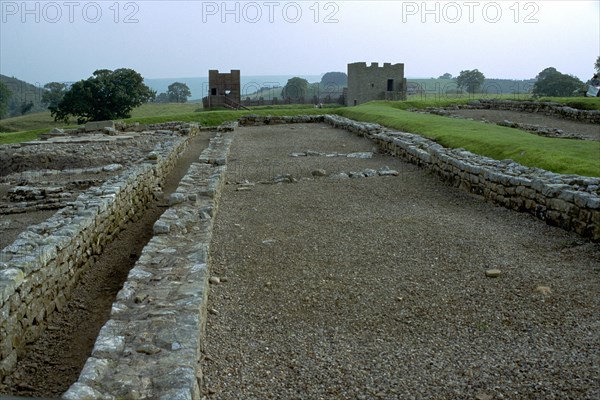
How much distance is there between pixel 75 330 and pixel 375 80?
50.3 metres

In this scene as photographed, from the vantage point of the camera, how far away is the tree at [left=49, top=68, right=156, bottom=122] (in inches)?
1855

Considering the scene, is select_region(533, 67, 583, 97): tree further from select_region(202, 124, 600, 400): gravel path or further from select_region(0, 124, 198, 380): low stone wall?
select_region(0, 124, 198, 380): low stone wall

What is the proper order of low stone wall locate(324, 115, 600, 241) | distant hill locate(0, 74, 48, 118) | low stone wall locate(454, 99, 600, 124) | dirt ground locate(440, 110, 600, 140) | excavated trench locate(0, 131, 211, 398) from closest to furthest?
excavated trench locate(0, 131, 211, 398), low stone wall locate(324, 115, 600, 241), dirt ground locate(440, 110, 600, 140), low stone wall locate(454, 99, 600, 124), distant hill locate(0, 74, 48, 118)

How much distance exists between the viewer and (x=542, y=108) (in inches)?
1005

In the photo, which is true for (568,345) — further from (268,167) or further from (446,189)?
(268,167)

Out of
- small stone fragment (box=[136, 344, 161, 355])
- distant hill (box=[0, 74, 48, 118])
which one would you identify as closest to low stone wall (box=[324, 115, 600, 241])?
small stone fragment (box=[136, 344, 161, 355])

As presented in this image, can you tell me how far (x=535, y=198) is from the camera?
26.1 feet

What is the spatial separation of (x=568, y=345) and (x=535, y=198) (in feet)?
13.1

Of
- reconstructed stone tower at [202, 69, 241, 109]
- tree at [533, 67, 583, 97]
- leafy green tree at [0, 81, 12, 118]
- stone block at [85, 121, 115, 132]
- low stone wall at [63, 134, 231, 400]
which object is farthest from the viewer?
leafy green tree at [0, 81, 12, 118]

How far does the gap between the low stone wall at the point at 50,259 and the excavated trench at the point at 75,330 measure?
10cm

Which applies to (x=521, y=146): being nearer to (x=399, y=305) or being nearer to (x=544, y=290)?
(x=544, y=290)

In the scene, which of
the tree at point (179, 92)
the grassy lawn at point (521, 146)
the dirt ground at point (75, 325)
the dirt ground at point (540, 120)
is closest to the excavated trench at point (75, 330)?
the dirt ground at point (75, 325)

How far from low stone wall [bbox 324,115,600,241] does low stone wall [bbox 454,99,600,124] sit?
1197cm

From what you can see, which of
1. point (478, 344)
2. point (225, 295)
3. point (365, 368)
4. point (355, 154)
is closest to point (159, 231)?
point (225, 295)
